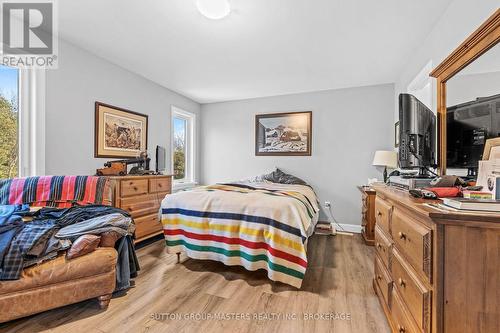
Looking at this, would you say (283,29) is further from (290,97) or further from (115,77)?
(115,77)

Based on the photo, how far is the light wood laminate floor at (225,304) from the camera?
1482mm

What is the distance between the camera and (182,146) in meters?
4.56

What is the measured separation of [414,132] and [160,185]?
2.90m

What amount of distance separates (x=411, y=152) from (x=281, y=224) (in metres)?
1.10

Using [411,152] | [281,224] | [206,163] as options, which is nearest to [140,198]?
[281,224]

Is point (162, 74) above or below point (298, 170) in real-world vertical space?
above

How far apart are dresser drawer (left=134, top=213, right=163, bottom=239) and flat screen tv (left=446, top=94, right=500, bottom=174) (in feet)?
10.2

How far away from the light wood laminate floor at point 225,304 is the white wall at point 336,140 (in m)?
1.60

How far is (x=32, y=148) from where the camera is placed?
2262 mm

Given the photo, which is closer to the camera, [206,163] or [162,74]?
[162,74]

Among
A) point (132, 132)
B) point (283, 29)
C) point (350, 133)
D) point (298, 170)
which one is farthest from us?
point (298, 170)

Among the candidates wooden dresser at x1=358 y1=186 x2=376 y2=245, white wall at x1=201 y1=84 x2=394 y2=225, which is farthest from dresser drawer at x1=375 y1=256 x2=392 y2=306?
white wall at x1=201 y1=84 x2=394 y2=225

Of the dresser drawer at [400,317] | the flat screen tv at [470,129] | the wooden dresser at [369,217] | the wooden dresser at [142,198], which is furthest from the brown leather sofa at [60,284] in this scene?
the wooden dresser at [369,217]

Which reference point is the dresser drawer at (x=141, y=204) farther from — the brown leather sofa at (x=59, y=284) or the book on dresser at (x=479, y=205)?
the book on dresser at (x=479, y=205)
